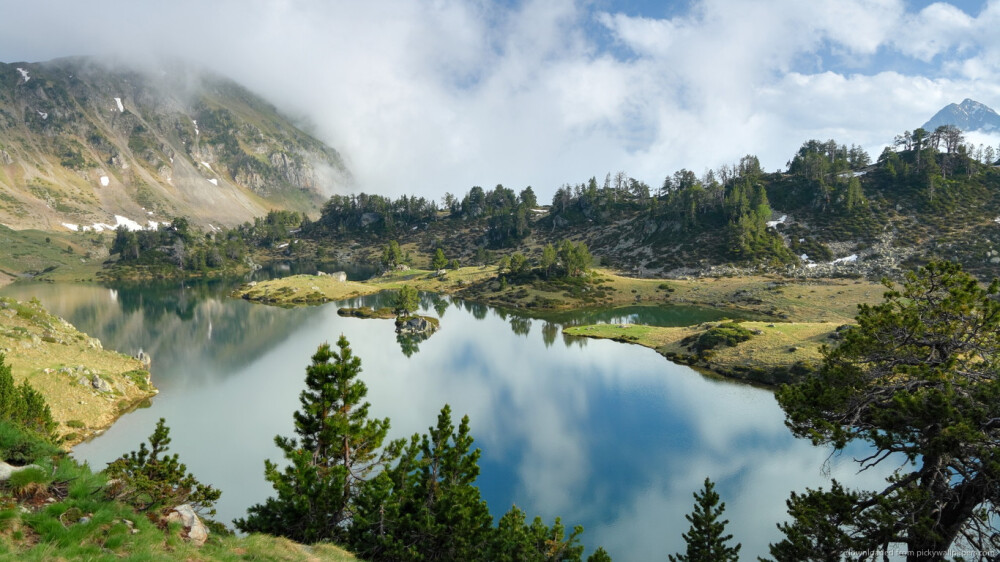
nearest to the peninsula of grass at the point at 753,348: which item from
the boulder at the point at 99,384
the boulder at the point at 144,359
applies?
the boulder at the point at 99,384

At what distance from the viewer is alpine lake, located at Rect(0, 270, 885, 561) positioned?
3447cm

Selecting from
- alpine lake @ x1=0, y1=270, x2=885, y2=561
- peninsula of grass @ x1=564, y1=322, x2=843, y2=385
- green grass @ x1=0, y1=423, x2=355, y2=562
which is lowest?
alpine lake @ x1=0, y1=270, x2=885, y2=561

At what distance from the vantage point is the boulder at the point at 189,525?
13.1 m

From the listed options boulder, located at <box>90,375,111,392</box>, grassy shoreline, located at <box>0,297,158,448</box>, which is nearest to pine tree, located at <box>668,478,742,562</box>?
grassy shoreline, located at <box>0,297,158,448</box>

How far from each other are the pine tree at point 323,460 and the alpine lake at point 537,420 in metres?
14.2

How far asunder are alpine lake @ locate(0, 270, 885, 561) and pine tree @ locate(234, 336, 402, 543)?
558 inches

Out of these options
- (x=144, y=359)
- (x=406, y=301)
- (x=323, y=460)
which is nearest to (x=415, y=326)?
(x=406, y=301)

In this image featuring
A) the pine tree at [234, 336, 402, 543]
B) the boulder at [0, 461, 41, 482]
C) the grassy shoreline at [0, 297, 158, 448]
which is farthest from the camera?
the grassy shoreline at [0, 297, 158, 448]

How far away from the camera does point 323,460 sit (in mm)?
22547

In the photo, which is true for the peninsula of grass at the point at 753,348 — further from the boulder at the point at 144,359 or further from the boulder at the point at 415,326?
the boulder at the point at 144,359

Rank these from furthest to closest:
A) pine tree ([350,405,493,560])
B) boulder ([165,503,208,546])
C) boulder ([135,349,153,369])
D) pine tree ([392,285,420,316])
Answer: pine tree ([392,285,420,316]) < boulder ([135,349,153,369]) < pine tree ([350,405,493,560]) < boulder ([165,503,208,546])

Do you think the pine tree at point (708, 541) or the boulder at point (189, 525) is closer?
the boulder at point (189, 525)

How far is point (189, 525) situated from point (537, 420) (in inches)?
1556

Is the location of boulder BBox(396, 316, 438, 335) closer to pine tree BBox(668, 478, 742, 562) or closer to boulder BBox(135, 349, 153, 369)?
boulder BBox(135, 349, 153, 369)
